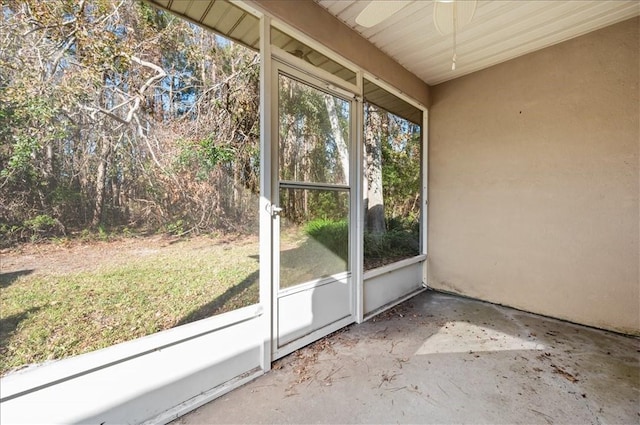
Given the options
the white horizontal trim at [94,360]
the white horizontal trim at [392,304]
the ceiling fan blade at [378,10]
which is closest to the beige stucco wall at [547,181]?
the white horizontal trim at [392,304]

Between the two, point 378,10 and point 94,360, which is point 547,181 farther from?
point 94,360

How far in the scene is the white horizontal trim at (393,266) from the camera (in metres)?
2.77

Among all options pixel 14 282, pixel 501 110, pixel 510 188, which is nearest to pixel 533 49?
pixel 501 110

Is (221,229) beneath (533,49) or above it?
beneath

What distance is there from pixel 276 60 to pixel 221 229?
5.00 ft

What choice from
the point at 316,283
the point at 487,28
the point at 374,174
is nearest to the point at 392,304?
the point at 316,283

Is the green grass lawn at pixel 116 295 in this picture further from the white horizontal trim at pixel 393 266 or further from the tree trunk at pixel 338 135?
the white horizontal trim at pixel 393 266

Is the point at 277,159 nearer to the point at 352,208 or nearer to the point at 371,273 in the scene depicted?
the point at 352,208

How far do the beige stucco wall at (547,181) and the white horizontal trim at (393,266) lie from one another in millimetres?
249

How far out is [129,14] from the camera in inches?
85.1

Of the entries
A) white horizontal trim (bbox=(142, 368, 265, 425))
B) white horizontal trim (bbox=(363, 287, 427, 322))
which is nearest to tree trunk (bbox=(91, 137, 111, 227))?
white horizontal trim (bbox=(142, 368, 265, 425))

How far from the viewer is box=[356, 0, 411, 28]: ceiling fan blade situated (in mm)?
1404

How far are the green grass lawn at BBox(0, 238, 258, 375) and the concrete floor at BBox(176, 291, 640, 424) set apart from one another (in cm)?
63

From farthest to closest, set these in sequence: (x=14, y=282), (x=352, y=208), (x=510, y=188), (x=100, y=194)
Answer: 1. (x=510, y=188)
2. (x=352, y=208)
3. (x=100, y=194)
4. (x=14, y=282)
